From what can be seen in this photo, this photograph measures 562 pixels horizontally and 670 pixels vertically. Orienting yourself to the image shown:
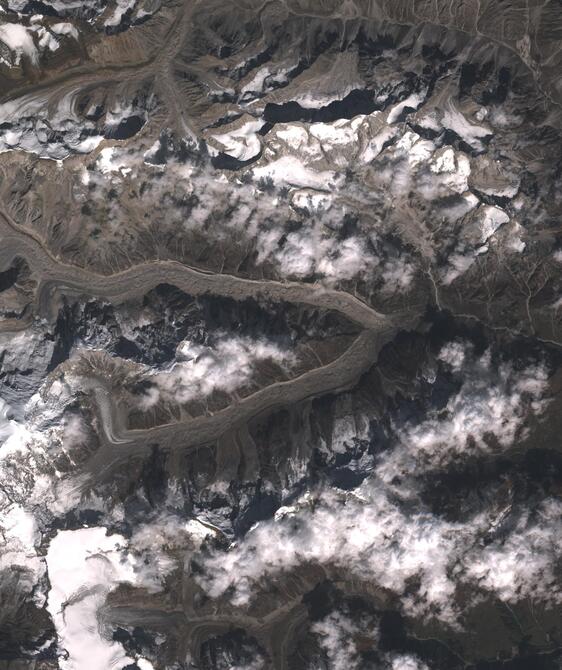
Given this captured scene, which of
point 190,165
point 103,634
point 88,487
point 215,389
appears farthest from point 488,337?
point 103,634

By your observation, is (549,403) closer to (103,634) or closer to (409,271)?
(409,271)

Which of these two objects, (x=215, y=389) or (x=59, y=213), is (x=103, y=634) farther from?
(x=59, y=213)

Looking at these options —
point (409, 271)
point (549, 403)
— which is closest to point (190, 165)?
point (409, 271)

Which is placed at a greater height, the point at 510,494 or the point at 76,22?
the point at 76,22

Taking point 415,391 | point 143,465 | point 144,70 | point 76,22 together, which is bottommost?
point 415,391

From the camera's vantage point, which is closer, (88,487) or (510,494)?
(510,494)

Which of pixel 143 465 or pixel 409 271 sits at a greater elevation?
pixel 409 271
